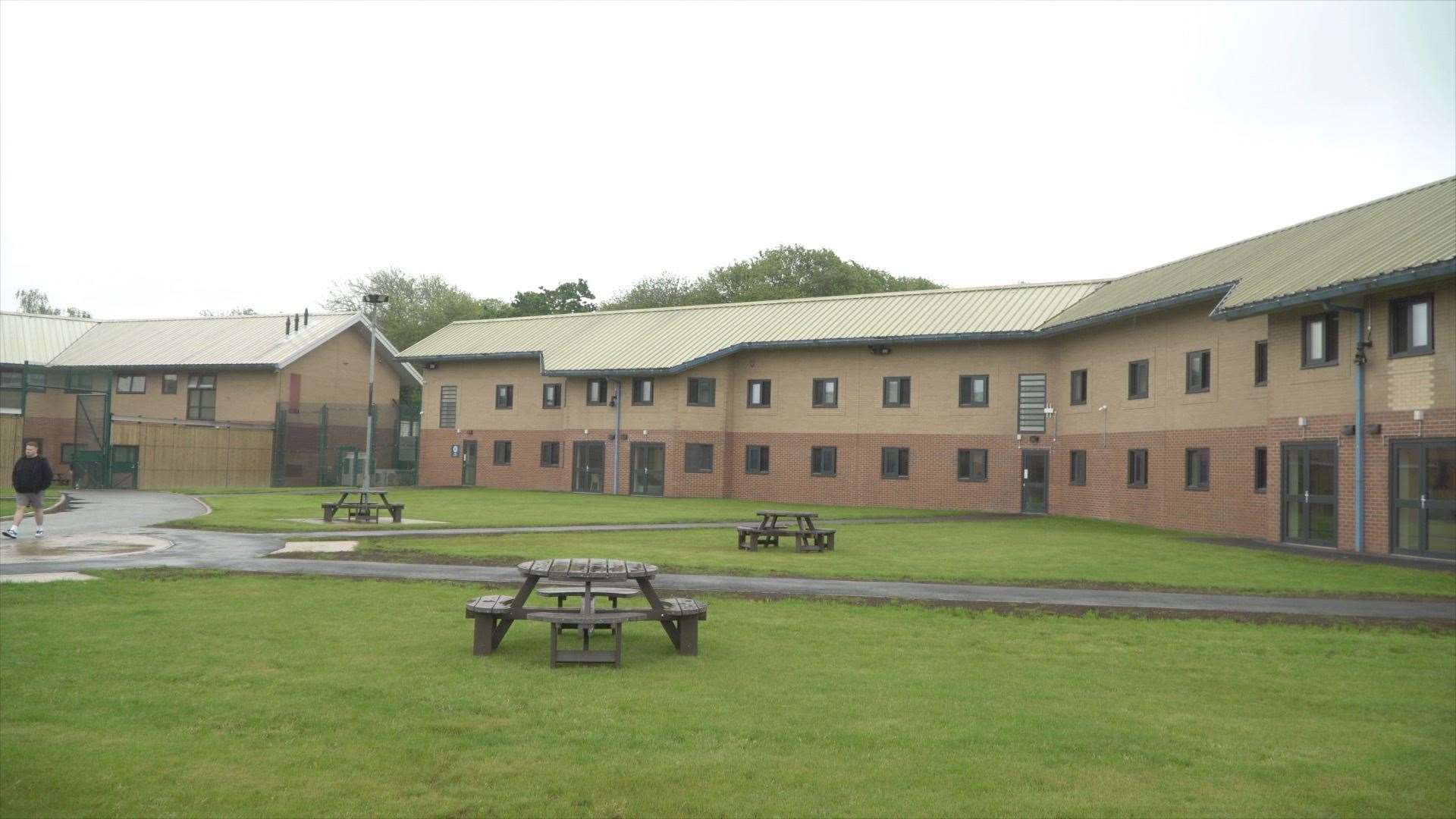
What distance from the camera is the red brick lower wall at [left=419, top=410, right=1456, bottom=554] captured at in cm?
2406

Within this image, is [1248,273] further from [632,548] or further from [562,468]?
[562,468]

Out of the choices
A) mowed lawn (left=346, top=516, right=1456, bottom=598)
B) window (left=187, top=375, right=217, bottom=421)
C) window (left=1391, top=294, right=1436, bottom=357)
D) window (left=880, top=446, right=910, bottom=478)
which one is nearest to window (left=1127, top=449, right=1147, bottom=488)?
mowed lawn (left=346, top=516, right=1456, bottom=598)

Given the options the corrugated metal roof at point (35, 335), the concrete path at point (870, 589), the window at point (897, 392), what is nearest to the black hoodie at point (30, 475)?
the concrete path at point (870, 589)

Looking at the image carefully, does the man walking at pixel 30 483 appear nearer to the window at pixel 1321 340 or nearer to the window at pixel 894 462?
the window at pixel 1321 340

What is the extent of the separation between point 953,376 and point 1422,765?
33.9 meters

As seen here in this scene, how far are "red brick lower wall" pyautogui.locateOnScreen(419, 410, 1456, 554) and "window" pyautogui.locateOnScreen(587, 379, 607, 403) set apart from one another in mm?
1725

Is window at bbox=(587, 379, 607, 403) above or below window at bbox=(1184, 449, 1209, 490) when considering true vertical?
above

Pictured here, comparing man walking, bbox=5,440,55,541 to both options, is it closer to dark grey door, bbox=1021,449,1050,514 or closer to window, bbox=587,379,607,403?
window, bbox=587,379,607,403

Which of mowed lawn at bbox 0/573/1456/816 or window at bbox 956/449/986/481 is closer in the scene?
mowed lawn at bbox 0/573/1456/816

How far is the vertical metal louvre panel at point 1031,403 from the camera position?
39.8 m

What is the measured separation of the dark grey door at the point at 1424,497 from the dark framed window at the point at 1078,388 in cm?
1506

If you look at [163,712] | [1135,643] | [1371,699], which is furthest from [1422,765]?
[163,712]

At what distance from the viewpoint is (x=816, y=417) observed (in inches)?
1754

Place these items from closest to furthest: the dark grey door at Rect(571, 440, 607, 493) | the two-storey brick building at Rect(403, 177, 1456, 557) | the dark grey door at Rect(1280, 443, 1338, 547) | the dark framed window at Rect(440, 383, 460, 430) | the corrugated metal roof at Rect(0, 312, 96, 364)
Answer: the two-storey brick building at Rect(403, 177, 1456, 557) < the dark grey door at Rect(1280, 443, 1338, 547) < the dark grey door at Rect(571, 440, 607, 493) < the dark framed window at Rect(440, 383, 460, 430) < the corrugated metal roof at Rect(0, 312, 96, 364)
